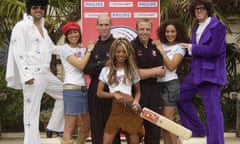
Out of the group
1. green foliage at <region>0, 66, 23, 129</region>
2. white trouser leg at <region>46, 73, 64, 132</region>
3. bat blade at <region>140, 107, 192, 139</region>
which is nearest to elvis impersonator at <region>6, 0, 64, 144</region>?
white trouser leg at <region>46, 73, 64, 132</region>

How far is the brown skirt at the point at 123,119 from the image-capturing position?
5293 millimetres

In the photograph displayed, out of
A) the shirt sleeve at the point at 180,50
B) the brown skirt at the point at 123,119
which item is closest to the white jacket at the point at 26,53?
the brown skirt at the point at 123,119

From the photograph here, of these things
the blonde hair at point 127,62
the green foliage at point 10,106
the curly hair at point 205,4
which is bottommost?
the green foliage at point 10,106

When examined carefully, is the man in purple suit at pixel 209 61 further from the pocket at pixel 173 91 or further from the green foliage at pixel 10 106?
the green foliage at pixel 10 106

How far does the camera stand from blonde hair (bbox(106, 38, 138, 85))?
523 centimetres

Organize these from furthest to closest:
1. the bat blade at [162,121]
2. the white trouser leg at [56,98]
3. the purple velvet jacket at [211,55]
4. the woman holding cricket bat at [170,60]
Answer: the white trouser leg at [56,98]
the woman holding cricket bat at [170,60]
the purple velvet jacket at [211,55]
the bat blade at [162,121]

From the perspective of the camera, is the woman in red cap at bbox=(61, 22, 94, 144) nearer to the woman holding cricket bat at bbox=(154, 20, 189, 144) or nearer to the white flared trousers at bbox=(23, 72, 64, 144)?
the white flared trousers at bbox=(23, 72, 64, 144)

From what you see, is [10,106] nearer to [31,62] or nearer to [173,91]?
[31,62]

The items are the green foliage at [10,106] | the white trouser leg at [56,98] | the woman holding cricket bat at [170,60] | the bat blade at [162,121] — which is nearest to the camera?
the bat blade at [162,121]

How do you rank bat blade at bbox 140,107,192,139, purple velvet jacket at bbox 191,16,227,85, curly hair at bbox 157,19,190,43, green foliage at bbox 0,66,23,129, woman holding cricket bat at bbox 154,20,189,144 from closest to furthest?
bat blade at bbox 140,107,192,139, purple velvet jacket at bbox 191,16,227,85, woman holding cricket bat at bbox 154,20,189,144, curly hair at bbox 157,19,190,43, green foliage at bbox 0,66,23,129

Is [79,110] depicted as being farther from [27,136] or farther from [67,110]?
[27,136]

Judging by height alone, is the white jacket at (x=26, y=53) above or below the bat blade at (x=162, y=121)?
above

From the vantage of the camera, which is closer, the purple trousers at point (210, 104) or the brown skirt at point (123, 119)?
the brown skirt at point (123, 119)

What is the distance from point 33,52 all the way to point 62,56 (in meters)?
0.32
